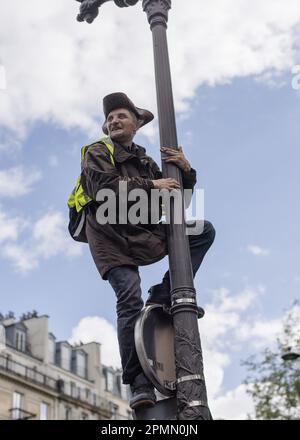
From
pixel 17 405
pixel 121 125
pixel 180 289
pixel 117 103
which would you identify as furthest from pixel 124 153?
pixel 17 405

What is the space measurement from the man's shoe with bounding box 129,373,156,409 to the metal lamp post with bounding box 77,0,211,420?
0.19m

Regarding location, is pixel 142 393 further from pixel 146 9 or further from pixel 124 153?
pixel 146 9

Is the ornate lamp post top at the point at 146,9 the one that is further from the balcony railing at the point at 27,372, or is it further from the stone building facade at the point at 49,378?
the balcony railing at the point at 27,372

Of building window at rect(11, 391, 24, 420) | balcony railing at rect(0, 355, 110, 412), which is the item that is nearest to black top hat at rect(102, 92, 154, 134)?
building window at rect(11, 391, 24, 420)

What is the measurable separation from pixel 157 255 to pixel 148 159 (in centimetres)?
87

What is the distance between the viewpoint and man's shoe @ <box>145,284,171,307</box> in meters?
4.66

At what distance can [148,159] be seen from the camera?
5.09 m

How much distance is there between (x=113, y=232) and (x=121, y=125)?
2.88 feet

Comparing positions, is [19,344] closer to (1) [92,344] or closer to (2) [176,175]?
(1) [92,344]

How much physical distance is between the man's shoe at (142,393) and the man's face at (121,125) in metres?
1.71

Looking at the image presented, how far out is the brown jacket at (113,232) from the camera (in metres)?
4.47

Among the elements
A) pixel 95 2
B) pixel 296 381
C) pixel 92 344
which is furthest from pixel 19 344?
pixel 95 2

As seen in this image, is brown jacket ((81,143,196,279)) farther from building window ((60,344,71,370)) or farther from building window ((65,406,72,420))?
building window ((60,344,71,370))

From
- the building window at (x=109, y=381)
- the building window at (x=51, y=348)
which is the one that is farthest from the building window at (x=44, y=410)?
the building window at (x=109, y=381)
